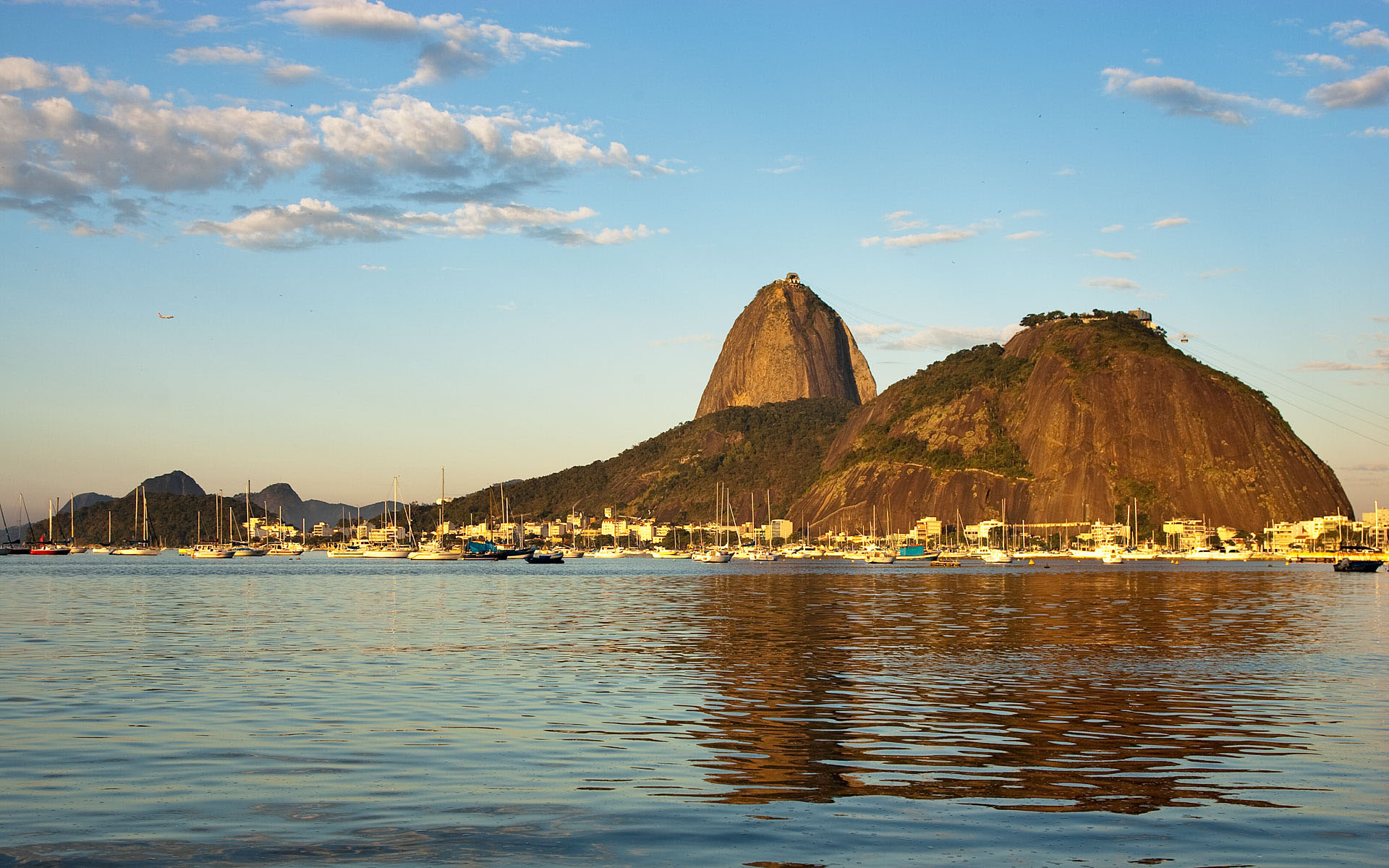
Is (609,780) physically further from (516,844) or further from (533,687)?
(533,687)

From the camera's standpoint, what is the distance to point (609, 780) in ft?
63.0

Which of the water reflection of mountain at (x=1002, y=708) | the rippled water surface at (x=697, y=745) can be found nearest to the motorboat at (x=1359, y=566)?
the water reflection of mountain at (x=1002, y=708)

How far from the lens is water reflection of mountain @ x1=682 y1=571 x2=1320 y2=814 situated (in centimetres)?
1886

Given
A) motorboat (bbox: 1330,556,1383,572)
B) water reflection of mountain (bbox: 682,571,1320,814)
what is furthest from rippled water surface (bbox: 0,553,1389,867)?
motorboat (bbox: 1330,556,1383,572)

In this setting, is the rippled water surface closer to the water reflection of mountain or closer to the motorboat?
the water reflection of mountain

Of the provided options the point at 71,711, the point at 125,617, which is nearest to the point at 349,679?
the point at 71,711

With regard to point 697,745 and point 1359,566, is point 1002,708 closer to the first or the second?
point 697,745

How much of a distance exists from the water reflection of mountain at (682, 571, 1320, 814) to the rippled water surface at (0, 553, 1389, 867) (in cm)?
13

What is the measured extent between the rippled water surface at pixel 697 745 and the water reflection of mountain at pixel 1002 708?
13cm

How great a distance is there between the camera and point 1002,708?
2734 cm

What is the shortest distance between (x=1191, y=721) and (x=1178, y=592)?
235ft

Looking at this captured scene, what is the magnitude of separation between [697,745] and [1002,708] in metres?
8.37

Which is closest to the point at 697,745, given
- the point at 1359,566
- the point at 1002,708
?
the point at 1002,708

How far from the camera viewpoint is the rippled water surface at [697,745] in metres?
15.2
